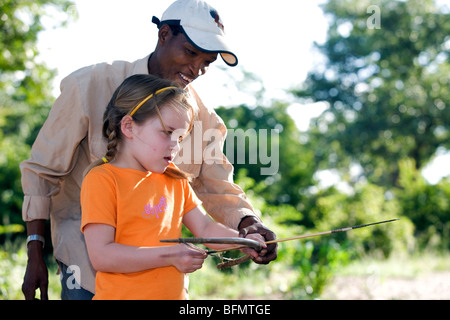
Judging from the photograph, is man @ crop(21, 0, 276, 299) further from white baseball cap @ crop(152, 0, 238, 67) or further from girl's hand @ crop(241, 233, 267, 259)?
girl's hand @ crop(241, 233, 267, 259)

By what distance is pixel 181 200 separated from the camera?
2.13m

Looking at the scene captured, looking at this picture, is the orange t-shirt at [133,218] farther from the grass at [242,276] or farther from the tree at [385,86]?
the tree at [385,86]

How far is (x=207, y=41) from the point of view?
2.46 metres

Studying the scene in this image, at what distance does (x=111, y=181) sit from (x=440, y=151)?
882 inches

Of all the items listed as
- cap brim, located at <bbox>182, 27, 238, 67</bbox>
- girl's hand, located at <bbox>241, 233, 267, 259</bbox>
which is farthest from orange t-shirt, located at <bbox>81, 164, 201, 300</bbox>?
cap brim, located at <bbox>182, 27, 238, 67</bbox>

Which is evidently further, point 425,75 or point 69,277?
point 425,75

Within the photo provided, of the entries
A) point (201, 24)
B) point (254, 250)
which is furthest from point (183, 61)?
point (254, 250)

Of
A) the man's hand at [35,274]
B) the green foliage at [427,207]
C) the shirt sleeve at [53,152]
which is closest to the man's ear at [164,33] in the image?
the shirt sleeve at [53,152]

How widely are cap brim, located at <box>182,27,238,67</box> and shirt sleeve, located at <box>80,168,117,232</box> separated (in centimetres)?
81

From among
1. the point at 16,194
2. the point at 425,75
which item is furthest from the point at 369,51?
the point at 16,194

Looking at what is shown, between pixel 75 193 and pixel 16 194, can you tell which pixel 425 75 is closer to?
pixel 16 194

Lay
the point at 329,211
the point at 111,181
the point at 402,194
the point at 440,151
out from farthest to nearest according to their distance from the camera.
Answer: the point at 440,151 < the point at 402,194 < the point at 329,211 < the point at 111,181

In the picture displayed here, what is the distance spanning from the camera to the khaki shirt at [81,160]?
2.46 m

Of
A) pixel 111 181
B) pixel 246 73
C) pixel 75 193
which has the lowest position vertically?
pixel 111 181
